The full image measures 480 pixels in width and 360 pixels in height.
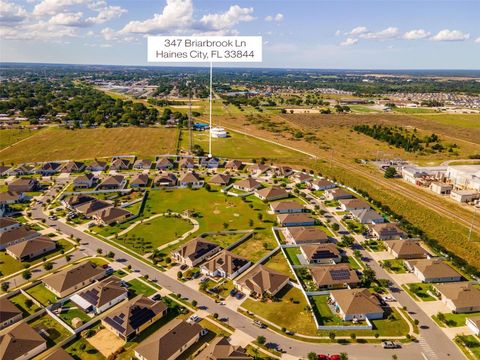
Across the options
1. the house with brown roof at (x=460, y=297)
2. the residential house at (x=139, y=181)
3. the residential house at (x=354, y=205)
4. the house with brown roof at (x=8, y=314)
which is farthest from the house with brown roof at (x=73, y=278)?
the residential house at (x=354, y=205)

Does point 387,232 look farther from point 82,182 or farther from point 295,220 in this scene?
point 82,182

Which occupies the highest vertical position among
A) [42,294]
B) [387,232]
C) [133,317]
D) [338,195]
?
[338,195]

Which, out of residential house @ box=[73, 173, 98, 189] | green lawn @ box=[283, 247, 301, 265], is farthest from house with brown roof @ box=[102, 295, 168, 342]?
residential house @ box=[73, 173, 98, 189]

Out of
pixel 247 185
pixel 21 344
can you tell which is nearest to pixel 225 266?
pixel 21 344

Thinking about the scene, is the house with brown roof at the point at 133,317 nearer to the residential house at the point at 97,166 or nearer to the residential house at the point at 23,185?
the residential house at the point at 23,185

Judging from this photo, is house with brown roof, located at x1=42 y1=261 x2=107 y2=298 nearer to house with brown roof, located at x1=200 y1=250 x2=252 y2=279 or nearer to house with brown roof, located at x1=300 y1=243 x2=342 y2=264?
house with brown roof, located at x1=200 y1=250 x2=252 y2=279

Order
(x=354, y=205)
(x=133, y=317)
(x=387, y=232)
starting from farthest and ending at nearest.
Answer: (x=354, y=205)
(x=387, y=232)
(x=133, y=317)
